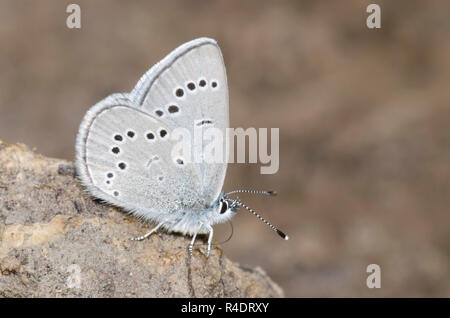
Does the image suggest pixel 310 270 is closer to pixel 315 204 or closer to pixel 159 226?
pixel 315 204

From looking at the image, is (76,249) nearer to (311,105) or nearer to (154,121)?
(154,121)

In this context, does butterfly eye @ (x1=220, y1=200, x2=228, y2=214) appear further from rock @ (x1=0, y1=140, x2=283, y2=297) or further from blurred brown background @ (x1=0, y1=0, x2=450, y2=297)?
blurred brown background @ (x1=0, y1=0, x2=450, y2=297)

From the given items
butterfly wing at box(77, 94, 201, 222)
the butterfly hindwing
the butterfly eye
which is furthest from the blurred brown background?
the butterfly hindwing

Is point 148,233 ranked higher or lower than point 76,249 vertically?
higher

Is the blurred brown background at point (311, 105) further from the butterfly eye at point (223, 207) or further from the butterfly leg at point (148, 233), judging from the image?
the butterfly leg at point (148, 233)

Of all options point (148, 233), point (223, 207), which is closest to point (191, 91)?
point (223, 207)

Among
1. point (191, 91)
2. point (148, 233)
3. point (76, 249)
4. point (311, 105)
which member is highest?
point (311, 105)

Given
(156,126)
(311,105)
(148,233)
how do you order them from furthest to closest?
(311,105) → (156,126) → (148,233)
